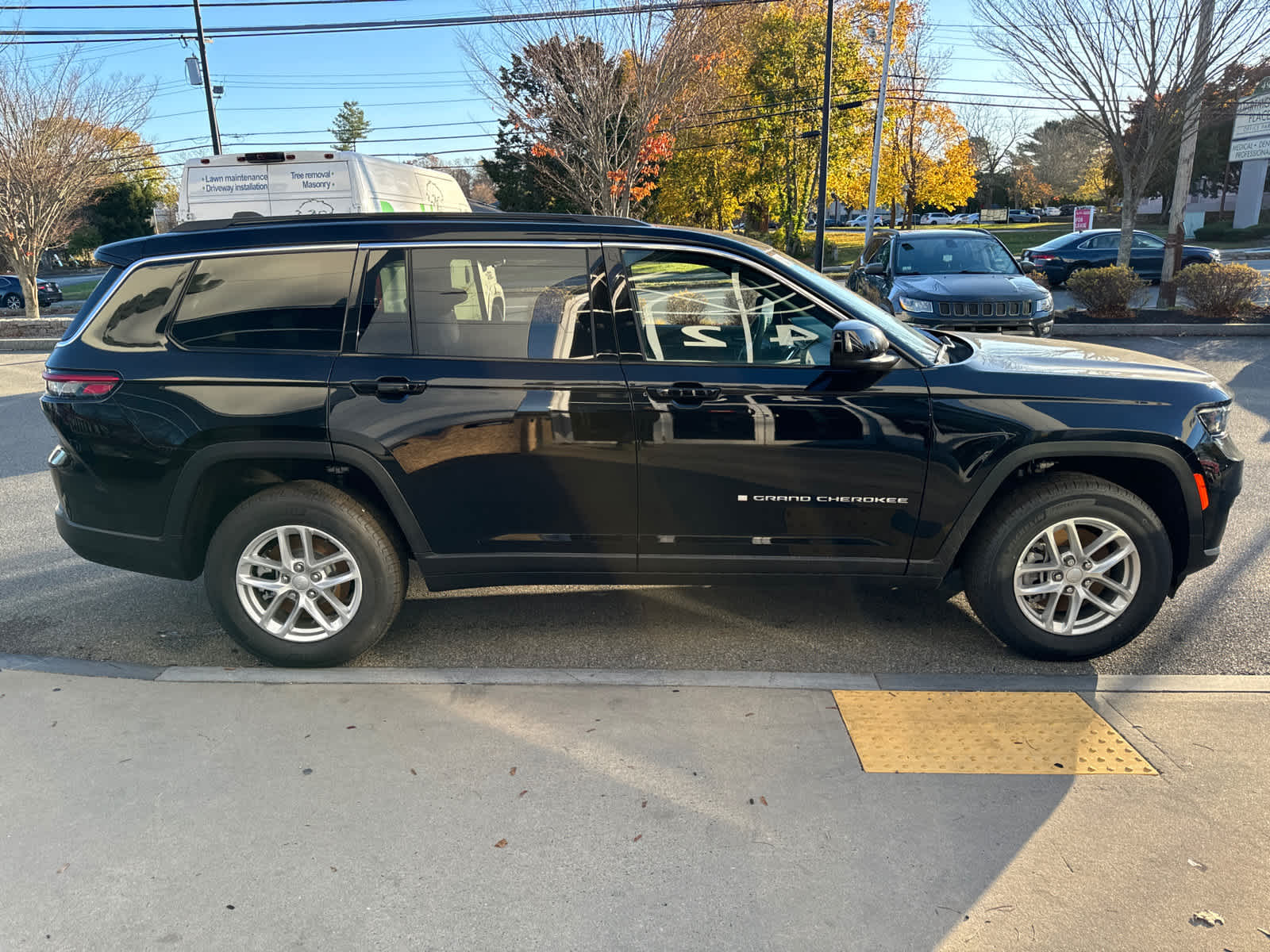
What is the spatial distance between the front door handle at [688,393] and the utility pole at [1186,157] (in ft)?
46.2

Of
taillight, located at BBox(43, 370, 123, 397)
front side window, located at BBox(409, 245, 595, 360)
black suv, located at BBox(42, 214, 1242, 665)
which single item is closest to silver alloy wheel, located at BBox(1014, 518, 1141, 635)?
black suv, located at BBox(42, 214, 1242, 665)

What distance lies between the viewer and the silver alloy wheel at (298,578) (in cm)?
373

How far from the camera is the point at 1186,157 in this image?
14938 millimetres

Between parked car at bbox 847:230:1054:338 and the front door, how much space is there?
637 cm

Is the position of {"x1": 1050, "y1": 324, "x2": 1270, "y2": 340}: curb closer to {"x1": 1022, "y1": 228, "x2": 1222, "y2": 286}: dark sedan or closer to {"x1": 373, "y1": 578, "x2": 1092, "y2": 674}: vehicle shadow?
{"x1": 1022, "y1": 228, "x2": 1222, "y2": 286}: dark sedan

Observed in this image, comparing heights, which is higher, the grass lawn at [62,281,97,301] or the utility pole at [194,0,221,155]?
the utility pole at [194,0,221,155]

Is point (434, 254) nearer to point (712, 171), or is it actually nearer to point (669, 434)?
point (669, 434)

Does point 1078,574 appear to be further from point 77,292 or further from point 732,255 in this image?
point 77,292

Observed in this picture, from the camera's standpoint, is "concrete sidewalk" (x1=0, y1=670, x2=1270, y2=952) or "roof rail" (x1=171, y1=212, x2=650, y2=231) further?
"roof rail" (x1=171, y1=212, x2=650, y2=231)

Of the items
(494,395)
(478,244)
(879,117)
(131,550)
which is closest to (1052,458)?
(494,395)

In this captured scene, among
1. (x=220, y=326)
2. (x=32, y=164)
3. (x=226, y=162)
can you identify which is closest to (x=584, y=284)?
(x=220, y=326)

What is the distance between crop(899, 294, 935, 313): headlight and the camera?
407 inches

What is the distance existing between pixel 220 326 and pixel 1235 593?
5.12 m

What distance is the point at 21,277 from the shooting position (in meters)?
19.0
